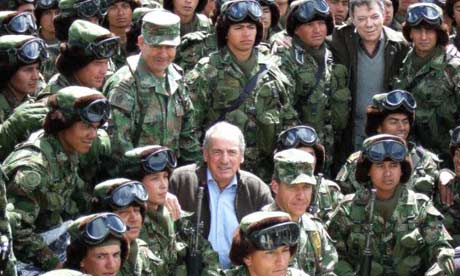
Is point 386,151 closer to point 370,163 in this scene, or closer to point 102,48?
point 370,163

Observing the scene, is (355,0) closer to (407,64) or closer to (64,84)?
(407,64)

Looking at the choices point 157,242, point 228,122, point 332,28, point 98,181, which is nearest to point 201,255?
point 157,242

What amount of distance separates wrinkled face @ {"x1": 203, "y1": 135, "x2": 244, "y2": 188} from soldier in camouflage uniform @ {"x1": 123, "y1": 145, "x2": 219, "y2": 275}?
0.39m

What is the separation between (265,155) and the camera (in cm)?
1321

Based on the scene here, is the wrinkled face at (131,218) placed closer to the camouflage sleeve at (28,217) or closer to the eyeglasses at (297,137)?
the camouflage sleeve at (28,217)

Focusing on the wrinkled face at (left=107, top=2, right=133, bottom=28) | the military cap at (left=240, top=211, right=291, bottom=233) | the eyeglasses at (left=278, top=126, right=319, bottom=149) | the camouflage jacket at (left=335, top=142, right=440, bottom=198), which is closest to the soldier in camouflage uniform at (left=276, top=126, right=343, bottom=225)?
the eyeglasses at (left=278, top=126, right=319, bottom=149)

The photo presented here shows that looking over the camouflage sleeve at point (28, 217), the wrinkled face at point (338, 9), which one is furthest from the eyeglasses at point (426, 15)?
the camouflage sleeve at point (28, 217)

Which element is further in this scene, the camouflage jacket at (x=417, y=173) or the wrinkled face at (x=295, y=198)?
the camouflage jacket at (x=417, y=173)

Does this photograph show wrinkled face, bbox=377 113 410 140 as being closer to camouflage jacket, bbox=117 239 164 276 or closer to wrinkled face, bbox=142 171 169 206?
wrinkled face, bbox=142 171 169 206

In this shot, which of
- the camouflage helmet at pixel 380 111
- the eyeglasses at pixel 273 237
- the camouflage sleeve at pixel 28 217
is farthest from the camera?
the camouflage helmet at pixel 380 111

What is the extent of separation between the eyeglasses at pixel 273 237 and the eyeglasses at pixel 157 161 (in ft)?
4.34

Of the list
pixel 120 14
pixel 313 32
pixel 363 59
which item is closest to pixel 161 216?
pixel 313 32

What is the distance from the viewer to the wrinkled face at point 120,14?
46.3 feet

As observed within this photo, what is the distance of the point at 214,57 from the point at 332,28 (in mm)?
1267
